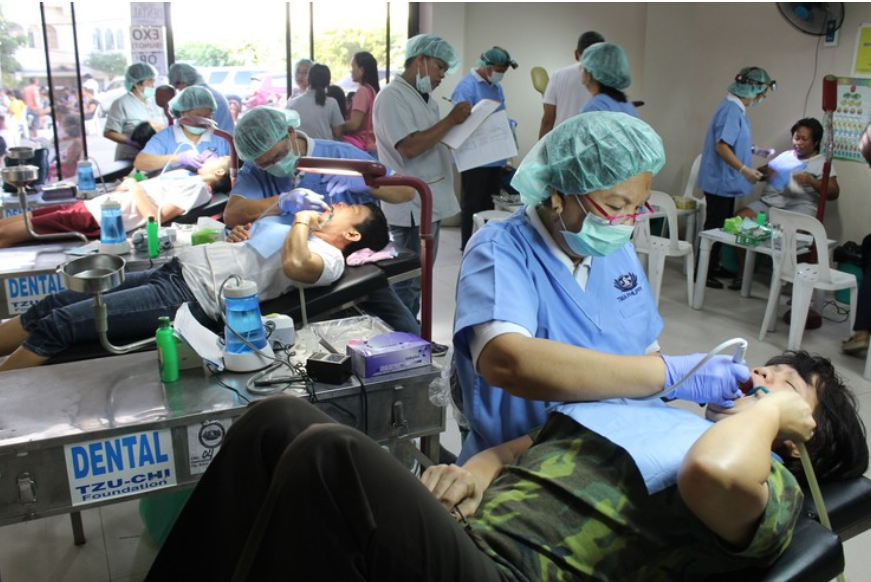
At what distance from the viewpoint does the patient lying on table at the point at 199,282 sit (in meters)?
2.17

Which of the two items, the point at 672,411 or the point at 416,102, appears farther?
the point at 416,102

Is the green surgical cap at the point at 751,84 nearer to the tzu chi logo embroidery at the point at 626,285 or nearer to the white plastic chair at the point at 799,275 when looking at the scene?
the white plastic chair at the point at 799,275

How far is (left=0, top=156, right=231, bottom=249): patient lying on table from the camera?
3.18m

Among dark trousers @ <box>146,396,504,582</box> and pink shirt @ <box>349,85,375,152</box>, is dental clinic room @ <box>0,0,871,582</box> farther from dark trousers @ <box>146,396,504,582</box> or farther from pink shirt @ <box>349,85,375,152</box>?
pink shirt @ <box>349,85,375,152</box>

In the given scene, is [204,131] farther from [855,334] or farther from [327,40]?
[855,334]

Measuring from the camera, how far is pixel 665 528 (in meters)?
1.17

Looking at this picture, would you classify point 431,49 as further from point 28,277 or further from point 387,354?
point 387,354

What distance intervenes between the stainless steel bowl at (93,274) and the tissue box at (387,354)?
56cm

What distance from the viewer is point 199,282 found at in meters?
2.41

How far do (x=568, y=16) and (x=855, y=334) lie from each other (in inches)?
147

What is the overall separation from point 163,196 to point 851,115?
4.25m

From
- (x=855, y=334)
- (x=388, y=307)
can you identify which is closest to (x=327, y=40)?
(x=388, y=307)

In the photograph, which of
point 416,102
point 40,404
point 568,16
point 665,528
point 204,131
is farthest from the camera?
point 568,16

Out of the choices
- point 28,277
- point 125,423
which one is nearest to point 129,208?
point 28,277
